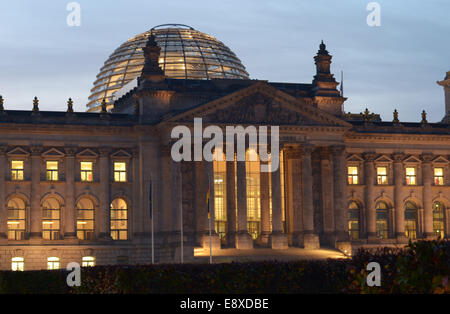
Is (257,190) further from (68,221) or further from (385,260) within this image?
(385,260)

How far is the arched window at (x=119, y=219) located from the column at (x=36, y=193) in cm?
758

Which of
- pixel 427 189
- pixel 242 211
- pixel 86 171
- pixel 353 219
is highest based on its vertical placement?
pixel 86 171

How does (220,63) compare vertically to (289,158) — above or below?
above

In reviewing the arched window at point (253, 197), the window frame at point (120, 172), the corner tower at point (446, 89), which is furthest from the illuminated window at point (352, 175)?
the window frame at point (120, 172)

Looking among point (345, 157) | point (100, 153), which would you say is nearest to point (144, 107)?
point (100, 153)

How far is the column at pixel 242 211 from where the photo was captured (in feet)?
297

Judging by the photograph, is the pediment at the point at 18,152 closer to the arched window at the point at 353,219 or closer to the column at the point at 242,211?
the column at the point at 242,211

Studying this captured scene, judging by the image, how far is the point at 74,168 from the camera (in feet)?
306

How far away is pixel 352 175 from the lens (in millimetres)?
102688

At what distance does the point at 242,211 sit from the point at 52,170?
2005 centimetres

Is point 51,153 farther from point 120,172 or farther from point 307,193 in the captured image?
point 307,193

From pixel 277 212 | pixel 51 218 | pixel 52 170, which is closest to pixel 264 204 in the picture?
pixel 277 212

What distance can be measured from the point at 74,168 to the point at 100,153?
308 cm

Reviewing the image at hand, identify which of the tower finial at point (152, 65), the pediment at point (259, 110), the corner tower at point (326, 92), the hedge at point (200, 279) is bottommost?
the hedge at point (200, 279)
